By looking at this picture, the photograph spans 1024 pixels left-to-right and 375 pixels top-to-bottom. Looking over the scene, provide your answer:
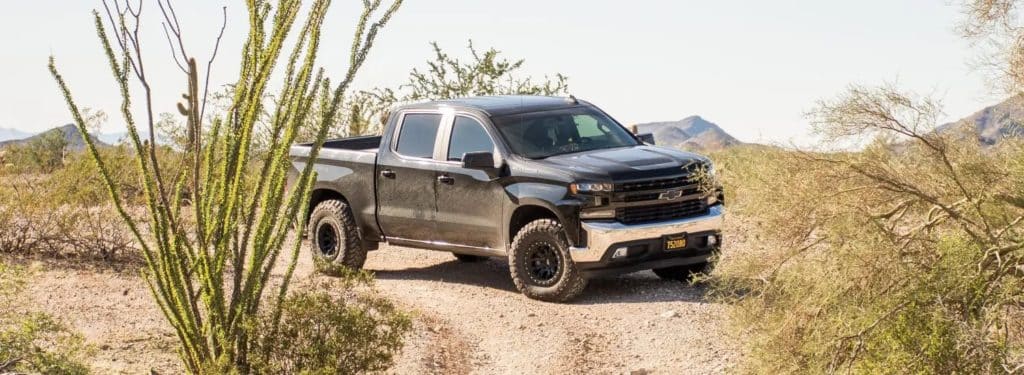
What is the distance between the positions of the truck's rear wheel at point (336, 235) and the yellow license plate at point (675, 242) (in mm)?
3510

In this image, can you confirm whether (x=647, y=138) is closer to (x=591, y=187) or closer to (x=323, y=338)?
(x=591, y=187)

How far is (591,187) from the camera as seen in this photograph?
1119 centimetres

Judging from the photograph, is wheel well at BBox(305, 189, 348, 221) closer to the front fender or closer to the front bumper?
the front fender

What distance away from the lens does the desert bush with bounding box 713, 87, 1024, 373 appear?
776 cm

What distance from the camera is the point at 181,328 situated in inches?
318

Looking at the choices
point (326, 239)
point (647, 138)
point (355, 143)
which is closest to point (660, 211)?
point (647, 138)

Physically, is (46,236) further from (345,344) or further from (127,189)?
(345,344)

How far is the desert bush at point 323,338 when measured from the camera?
26.1 ft

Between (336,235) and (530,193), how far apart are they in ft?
9.73

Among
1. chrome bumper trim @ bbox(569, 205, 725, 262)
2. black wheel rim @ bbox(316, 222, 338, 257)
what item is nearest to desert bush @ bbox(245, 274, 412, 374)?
chrome bumper trim @ bbox(569, 205, 725, 262)

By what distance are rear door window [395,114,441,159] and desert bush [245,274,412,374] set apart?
182 inches

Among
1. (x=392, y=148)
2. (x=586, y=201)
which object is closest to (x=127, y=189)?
(x=392, y=148)

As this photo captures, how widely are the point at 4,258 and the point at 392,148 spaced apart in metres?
4.45

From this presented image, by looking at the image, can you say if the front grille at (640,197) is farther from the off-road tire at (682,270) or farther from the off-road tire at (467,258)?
the off-road tire at (467,258)
